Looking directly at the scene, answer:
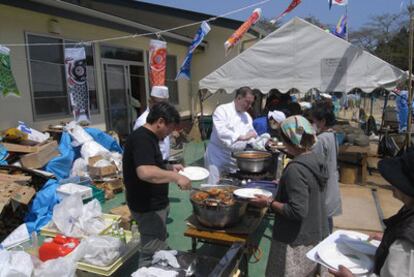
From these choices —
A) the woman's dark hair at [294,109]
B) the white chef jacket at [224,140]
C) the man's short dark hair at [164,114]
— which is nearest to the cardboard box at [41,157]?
the white chef jacket at [224,140]

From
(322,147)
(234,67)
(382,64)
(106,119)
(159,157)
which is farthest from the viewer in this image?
(106,119)

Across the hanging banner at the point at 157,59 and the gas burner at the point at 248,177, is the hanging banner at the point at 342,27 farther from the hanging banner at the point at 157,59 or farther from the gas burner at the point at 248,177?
the gas burner at the point at 248,177

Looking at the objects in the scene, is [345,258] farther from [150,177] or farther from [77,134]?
[77,134]

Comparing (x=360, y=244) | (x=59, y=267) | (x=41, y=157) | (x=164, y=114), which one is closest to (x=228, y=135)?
(x=164, y=114)

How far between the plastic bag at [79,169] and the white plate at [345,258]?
5.20 m

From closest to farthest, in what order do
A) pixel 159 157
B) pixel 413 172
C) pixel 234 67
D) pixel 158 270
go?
pixel 413 172 → pixel 158 270 → pixel 159 157 → pixel 234 67

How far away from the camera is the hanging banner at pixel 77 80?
19.7ft

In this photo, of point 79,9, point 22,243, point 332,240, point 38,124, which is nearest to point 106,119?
point 38,124

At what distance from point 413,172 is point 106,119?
799cm

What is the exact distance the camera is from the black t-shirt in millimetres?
2553

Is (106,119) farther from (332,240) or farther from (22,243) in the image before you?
(332,240)

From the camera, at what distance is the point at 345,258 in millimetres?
1801

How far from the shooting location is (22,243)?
3973 millimetres

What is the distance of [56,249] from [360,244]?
2.56 m
